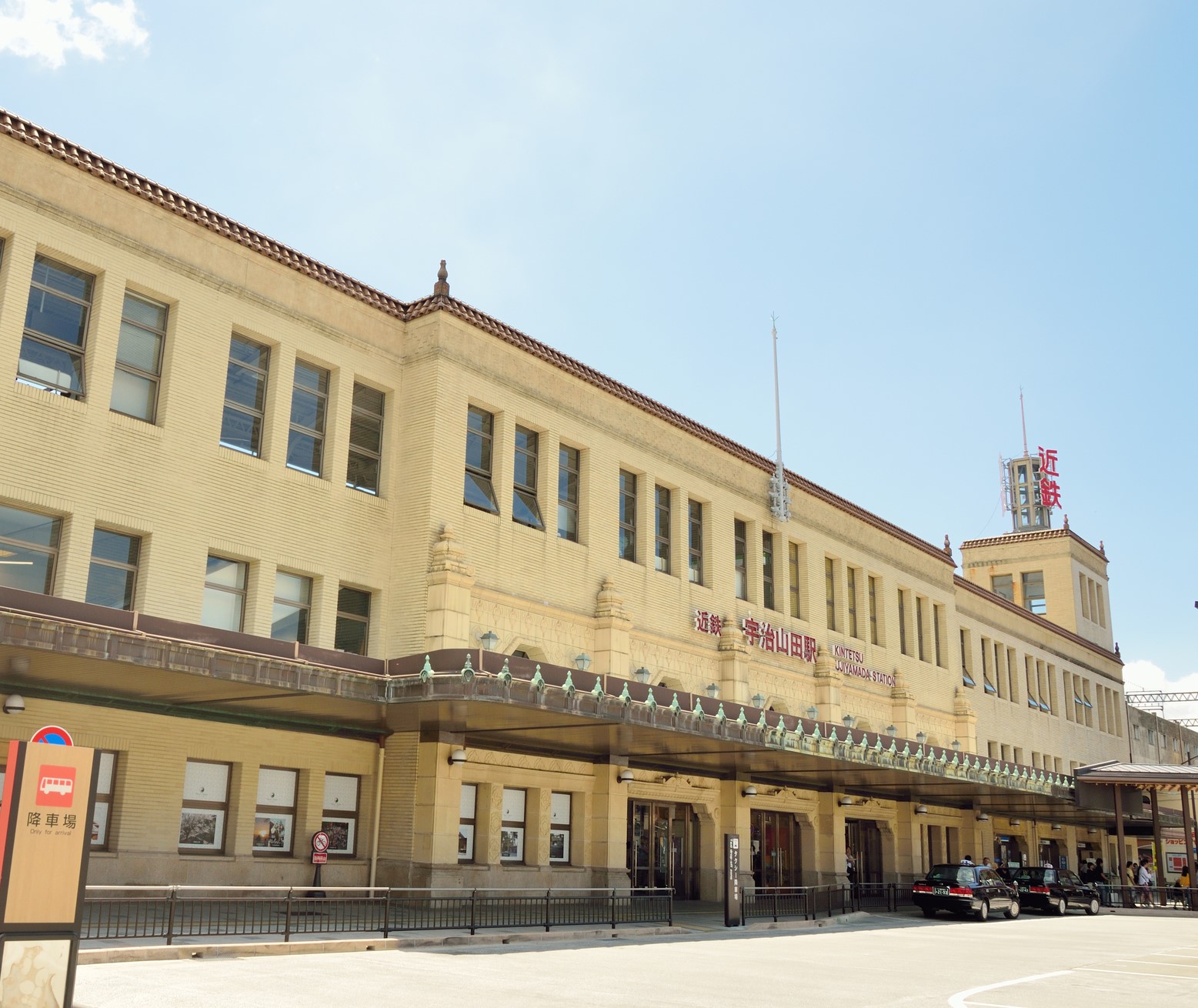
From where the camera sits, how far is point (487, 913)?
22.3m

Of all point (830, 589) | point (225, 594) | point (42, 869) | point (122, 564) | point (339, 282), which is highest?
point (339, 282)

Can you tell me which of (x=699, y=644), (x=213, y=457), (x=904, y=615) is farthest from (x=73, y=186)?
(x=904, y=615)

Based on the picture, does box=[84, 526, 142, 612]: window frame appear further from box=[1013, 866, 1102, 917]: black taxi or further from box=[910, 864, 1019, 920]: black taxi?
box=[1013, 866, 1102, 917]: black taxi

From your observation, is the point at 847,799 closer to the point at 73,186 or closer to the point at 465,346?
the point at 465,346

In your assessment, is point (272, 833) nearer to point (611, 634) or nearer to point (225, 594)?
point (225, 594)

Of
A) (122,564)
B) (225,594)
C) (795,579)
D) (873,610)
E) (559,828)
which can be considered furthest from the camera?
(873,610)

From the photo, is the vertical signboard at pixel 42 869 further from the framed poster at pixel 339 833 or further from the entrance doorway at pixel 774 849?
the entrance doorway at pixel 774 849

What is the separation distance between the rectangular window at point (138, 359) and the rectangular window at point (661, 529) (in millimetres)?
14204

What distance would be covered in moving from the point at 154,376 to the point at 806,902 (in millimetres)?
19458

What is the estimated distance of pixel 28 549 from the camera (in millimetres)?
19453

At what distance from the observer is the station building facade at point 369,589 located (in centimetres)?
1989

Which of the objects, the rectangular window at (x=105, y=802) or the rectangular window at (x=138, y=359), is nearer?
the rectangular window at (x=105, y=802)

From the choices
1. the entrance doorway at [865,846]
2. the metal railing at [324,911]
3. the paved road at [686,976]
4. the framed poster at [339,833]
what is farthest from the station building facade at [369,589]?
the paved road at [686,976]

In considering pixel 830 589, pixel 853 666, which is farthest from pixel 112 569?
pixel 853 666
